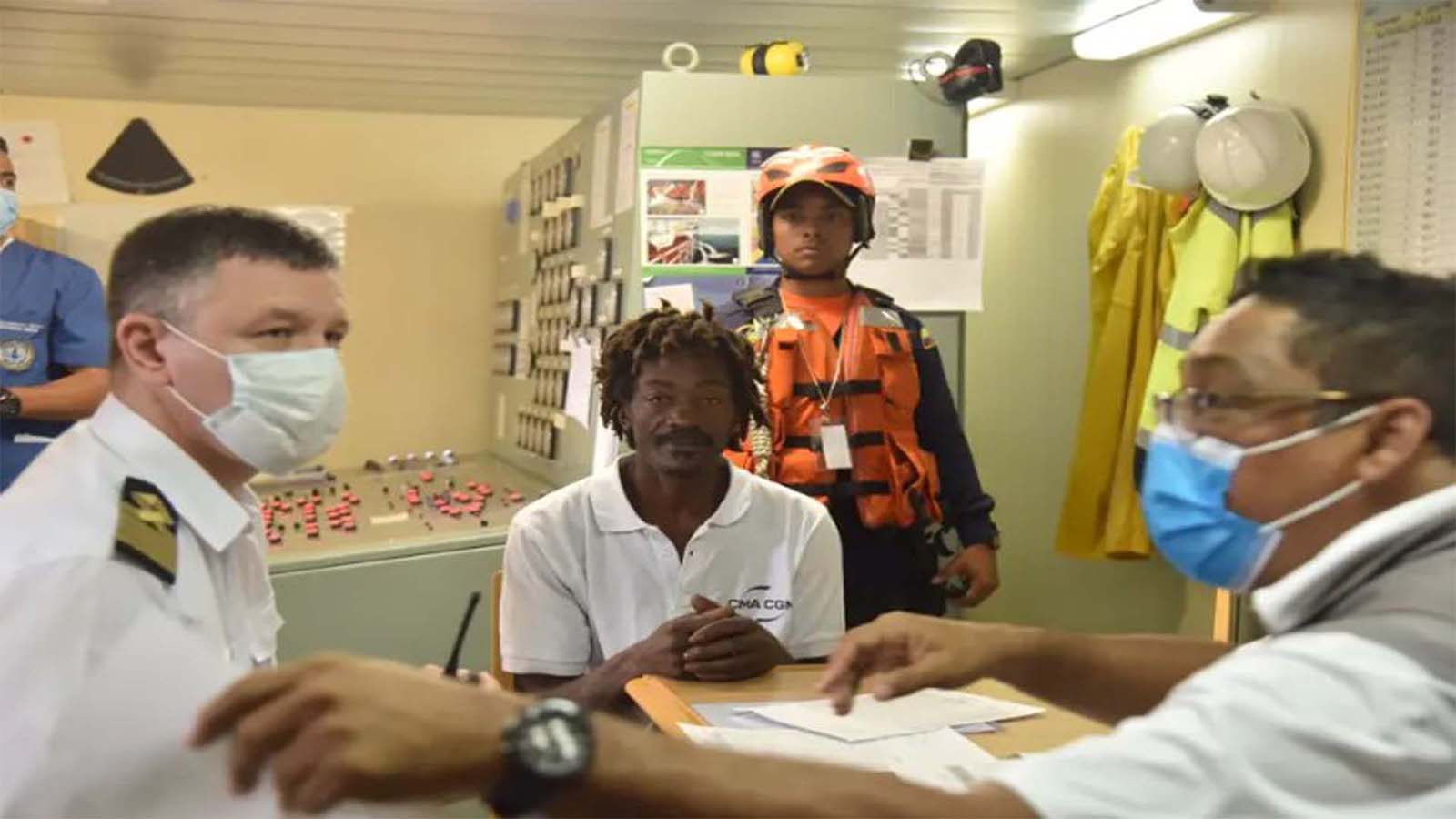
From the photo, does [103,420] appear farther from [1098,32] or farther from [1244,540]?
[1098,32]

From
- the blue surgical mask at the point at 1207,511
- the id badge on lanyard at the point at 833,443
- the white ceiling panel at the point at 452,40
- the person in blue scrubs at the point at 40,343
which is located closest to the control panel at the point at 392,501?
the person in blue scrubs at the point at 40,343

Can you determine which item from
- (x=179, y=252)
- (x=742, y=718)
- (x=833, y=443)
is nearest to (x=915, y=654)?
(x=742, y=718)

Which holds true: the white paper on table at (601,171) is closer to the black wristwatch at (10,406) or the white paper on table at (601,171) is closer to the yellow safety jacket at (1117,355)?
the yellow safety jacket at (1117,355)

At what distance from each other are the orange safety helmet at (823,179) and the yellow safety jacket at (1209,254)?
804 mm

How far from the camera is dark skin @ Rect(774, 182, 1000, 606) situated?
9.23 feet

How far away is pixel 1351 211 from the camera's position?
2.88 meters

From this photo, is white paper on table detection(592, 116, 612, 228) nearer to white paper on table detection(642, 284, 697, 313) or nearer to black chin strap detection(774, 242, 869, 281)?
white paper on table detection(642, 284, 697, 313)

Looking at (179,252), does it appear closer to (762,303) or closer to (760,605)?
(760,605)

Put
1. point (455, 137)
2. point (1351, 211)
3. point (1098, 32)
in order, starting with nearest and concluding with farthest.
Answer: point (1351, 211) < point (1098, 32) < point (455, 137)

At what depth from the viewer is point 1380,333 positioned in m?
1.15

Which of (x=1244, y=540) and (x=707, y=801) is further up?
(x=1244, y=540)

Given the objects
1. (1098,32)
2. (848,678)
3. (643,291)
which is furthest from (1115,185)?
(848,678)

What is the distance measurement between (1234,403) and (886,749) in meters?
0.61

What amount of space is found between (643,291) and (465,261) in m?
2.25
